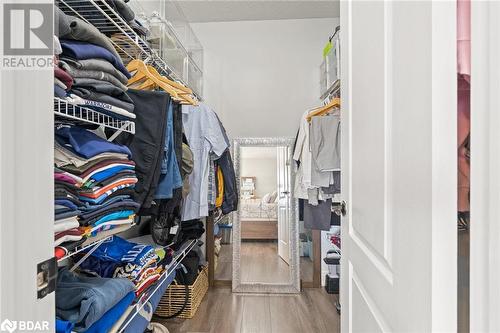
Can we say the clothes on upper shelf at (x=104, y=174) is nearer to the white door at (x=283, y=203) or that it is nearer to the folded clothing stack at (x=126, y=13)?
the folded clothing stack at (x=126, y=13)

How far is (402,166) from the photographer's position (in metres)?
0.60

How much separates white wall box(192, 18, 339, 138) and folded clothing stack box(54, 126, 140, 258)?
205cm

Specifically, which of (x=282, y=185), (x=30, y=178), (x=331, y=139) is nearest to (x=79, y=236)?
(x=30, y=178)

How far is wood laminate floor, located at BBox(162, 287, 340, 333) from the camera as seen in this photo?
2.05 metres

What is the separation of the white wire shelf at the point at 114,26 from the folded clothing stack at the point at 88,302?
1066 mm

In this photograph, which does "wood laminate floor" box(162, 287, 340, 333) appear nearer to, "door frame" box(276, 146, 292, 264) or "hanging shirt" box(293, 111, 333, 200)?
"door frame" box(276, 146, 292, 264)

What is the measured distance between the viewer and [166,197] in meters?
1.38

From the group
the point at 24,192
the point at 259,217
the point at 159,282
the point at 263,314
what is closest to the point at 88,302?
the point at 24,192

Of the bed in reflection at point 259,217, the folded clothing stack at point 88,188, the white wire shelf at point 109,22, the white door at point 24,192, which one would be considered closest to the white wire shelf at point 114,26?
the white wire shelf at point 109,22

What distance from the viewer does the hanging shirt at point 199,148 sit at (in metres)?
1.86

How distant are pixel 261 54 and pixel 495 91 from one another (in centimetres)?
289

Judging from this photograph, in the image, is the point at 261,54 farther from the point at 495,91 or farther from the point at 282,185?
the point at 495,91

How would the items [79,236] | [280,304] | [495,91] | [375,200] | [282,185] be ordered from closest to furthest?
[495,91], [375,200], [79,236], [280,304], [282,185]

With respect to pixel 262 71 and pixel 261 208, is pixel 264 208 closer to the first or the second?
pixel 261 208
